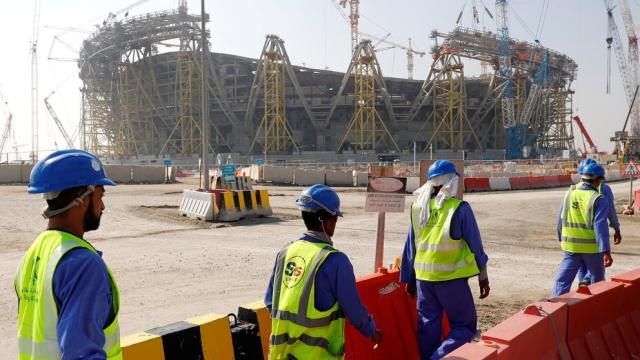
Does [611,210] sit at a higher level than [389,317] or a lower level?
higher

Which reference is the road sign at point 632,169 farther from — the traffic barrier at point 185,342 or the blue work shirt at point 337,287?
the blue work shirt at point 337,287

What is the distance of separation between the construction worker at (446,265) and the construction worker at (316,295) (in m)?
1.25

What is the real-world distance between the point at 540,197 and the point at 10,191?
24586mm

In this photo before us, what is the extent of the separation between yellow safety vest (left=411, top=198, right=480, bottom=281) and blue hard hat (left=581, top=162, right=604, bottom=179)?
2.63 metres

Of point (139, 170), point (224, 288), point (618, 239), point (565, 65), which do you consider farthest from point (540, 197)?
point (565, 65)

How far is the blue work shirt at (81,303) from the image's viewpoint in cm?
177

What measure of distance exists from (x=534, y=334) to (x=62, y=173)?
9.81 feet

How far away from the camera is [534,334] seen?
3424 mm

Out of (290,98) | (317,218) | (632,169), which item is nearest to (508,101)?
(290,98)

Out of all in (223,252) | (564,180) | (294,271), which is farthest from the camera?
(564,180)

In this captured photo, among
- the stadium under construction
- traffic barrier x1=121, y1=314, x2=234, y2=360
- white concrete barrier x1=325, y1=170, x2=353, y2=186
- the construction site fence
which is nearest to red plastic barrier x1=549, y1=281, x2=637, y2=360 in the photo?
traffic barrier x1=121, y1=314, x2=234, y2=360

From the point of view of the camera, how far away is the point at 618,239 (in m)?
6.55

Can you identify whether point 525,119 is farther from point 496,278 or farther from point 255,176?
point 496,278

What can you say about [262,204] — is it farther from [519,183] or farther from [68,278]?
[519,183]
